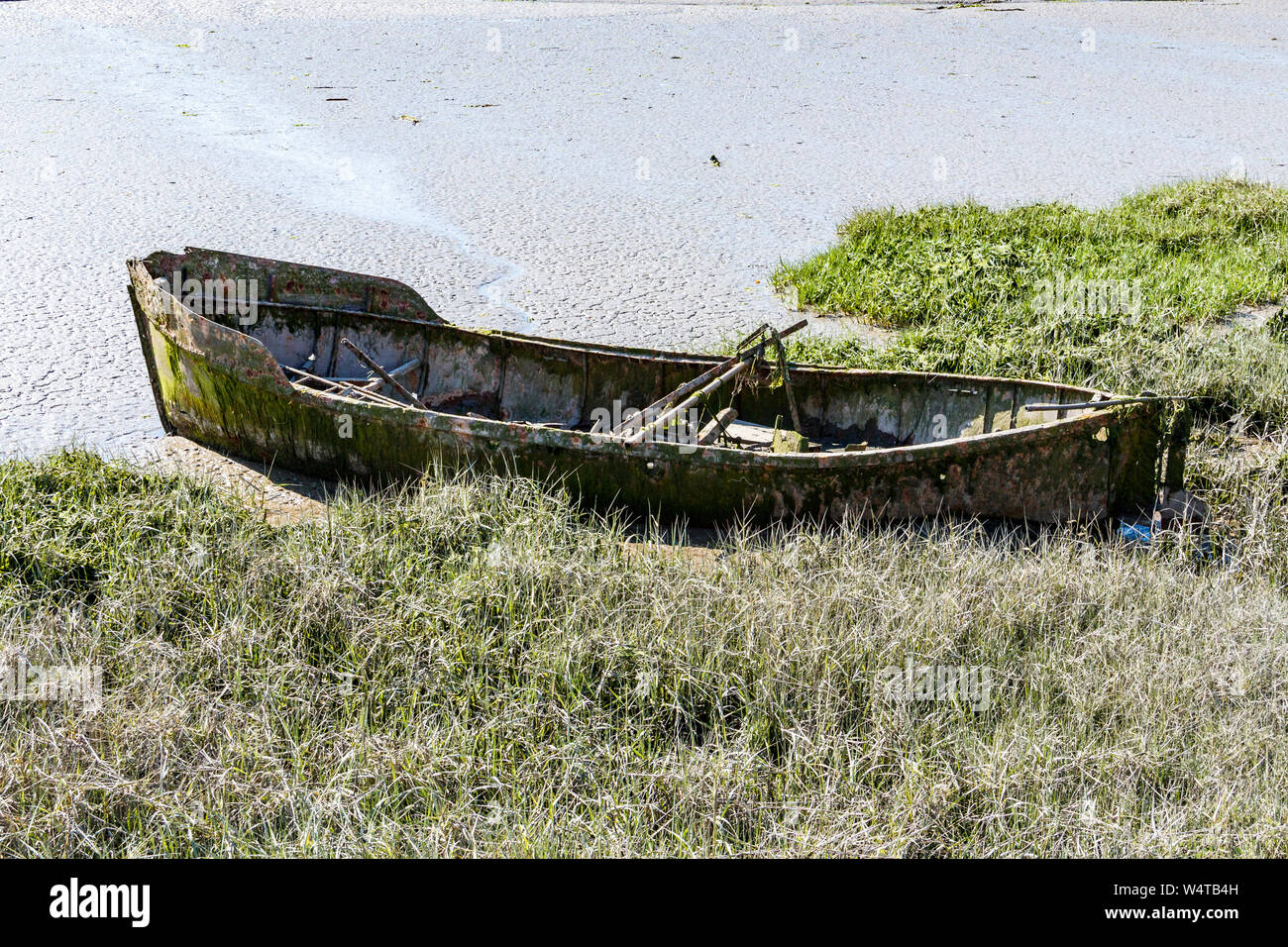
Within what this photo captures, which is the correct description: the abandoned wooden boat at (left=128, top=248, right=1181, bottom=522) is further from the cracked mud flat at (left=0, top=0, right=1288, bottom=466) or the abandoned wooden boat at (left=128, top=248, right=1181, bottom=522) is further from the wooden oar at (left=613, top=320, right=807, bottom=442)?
the cracked mud flat at (left=0, top=0, right=1288, bottom=466)

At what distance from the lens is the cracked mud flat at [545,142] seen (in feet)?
29.6

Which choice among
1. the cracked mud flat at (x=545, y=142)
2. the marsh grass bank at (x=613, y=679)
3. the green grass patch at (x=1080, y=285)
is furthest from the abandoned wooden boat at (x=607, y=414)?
the green grass patch at (x=1080, y=285)

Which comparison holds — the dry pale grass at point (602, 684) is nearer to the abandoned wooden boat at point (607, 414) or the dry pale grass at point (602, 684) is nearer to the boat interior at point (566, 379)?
the abandoned wooden boat at point (607, 414)

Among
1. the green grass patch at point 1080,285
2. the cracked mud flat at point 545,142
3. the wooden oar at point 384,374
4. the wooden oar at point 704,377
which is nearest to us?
the wooden oar at point 704,377

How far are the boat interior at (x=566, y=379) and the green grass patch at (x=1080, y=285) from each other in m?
1.08

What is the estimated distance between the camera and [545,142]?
516 inches

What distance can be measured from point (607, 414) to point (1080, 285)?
365 centimetres

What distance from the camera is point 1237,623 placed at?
4805 millimetres

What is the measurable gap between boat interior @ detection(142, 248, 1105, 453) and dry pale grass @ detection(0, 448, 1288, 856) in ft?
2.91

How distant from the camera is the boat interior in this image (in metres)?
6.21

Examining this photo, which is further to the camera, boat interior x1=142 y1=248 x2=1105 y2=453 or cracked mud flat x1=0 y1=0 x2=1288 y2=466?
cracked mud flat x1=0 y1=0 x2=1288 y2=466

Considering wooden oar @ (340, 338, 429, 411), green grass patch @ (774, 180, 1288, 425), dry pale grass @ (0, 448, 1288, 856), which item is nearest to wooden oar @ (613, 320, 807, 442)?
dry pale grass @ (0, 448, 1288, 856)

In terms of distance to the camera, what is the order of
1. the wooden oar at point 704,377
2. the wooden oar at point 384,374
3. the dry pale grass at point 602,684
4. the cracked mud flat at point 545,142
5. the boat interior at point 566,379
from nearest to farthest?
the dry pale grass at point 602,684
the wooden oar at point 704,377
the boat interior at point 566,379
the wooden oar at point 384,374
the cracked mud flat at point 545,142

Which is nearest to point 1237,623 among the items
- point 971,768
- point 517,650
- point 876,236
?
point 971,768
